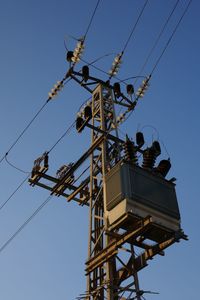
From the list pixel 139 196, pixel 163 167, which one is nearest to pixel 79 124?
pixel 163 167

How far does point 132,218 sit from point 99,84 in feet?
22.4

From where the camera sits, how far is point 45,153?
17.5m

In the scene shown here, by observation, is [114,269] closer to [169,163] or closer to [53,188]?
[169,163]

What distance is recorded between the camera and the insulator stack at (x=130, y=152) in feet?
45.1

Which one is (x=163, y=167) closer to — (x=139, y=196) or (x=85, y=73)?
(x=139, y=196)

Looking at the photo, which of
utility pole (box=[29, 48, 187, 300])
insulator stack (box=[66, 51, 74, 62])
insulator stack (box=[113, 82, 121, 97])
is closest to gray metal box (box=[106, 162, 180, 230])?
utility pole (box=[29, 48, 187, 300])

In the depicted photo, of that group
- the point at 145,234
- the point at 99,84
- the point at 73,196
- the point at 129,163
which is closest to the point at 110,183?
the point at 129,163

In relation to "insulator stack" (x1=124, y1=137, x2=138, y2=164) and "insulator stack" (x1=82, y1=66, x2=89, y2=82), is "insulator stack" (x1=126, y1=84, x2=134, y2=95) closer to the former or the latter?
"insulator stack" (x1=82, y1=66, x2=89, y2=82)

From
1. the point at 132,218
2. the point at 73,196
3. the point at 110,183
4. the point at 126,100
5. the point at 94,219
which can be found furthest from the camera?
the point at 126,100

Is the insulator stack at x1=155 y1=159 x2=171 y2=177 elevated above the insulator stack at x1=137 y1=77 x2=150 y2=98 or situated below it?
below

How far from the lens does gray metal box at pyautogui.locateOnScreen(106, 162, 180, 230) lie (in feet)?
40.4

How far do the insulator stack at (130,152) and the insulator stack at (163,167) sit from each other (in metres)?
0.78

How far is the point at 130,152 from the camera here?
13.9 m

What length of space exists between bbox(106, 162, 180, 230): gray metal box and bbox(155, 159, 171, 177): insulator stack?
46 cm
